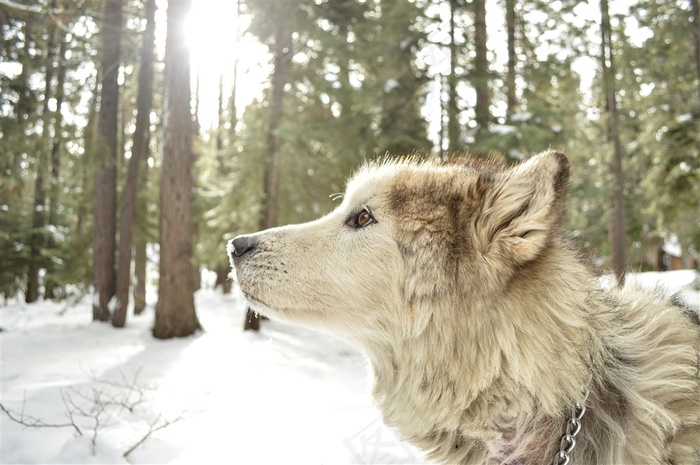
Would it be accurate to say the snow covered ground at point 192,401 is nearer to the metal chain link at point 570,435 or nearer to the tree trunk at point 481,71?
the metal chain link at point 570,435

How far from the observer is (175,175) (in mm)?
9383

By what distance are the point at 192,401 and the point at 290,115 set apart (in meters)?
9.52

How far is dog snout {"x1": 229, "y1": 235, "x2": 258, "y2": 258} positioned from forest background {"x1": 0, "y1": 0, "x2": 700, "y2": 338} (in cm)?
489

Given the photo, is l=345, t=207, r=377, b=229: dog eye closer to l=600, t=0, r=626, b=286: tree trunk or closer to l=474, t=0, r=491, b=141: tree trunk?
l=474, t=0, r=491, b=141: tree trunk

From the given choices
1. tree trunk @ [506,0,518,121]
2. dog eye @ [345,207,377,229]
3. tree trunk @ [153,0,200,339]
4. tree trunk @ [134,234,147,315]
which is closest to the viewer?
dog eye @ [345,207,377,229]

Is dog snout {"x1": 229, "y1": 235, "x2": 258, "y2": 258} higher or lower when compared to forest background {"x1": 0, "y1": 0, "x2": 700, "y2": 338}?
lower

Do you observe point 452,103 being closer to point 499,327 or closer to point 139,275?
point 499,327

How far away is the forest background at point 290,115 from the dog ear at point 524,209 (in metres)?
5.41

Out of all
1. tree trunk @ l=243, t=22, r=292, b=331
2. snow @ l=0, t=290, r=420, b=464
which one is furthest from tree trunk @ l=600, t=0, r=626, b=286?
snow @ l=0, t=290, r=420, b=464

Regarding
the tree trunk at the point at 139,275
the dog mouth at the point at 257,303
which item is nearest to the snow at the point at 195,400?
the dog mouth at the point at 257,303

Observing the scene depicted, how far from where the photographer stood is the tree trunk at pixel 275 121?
38.5 ft

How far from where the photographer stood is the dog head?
2.14 metres

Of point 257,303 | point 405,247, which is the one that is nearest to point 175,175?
point 257,303

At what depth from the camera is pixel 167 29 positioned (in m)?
9.38
